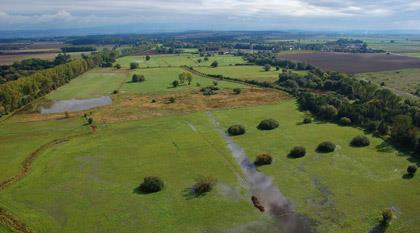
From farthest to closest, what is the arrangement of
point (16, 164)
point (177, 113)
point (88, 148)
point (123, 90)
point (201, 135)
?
point (123, 90)
point (177, 113)
point (201, 135)
point (88, 148)
point (16, 164)

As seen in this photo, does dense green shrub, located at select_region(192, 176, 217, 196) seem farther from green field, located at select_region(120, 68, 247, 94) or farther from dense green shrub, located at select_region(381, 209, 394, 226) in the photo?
green field, located at select_region(120, 68, 247, 94)

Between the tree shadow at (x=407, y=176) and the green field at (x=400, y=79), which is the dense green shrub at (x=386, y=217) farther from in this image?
the green field at (x=400, y=79)

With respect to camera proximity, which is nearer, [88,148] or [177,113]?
[88,148]

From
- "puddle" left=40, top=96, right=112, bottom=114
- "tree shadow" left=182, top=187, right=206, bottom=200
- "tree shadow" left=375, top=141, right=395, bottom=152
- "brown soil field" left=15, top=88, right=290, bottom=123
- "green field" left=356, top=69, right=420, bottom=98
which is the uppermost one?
"green field" left=356, top=69, right=420, bottom=98

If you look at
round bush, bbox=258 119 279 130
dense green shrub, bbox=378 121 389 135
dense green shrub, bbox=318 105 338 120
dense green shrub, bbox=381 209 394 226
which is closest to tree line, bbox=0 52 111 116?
round bush, bbox=258 119 279 130

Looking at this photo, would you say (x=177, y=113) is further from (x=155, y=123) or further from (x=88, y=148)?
(x=88, y=148)

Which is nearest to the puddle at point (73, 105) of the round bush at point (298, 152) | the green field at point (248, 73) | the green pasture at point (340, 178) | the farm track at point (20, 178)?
the farm track at point (20, 178)

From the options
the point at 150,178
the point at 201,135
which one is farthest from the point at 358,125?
the point at 150,178
